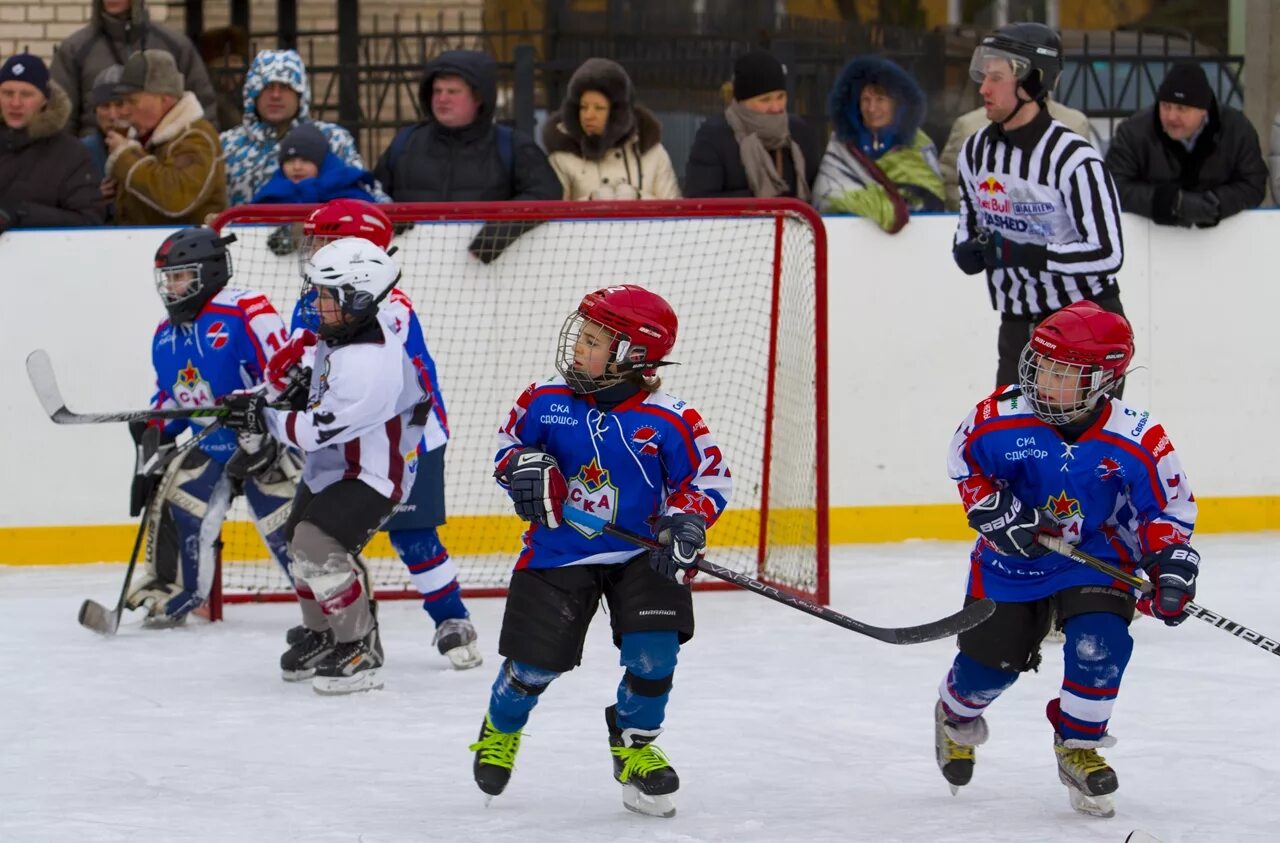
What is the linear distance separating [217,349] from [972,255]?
1.88 meters

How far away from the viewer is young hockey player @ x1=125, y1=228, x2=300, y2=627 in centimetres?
512

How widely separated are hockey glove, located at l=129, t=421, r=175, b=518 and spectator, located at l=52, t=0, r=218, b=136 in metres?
1.89

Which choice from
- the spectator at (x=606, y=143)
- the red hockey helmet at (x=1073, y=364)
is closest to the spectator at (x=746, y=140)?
the spectator at (x=606, y=143)

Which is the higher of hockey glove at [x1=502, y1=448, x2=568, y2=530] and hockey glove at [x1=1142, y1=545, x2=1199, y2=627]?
hockey glove at [x1=502, y1=448, x2=568, y2=530]

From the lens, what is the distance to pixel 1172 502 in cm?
332

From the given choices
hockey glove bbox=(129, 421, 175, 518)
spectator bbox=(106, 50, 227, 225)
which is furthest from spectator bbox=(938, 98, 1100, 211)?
hockey glove bbox=(129, 421, 175, 518)

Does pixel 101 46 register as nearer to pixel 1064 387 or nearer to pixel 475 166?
pixel 475 166

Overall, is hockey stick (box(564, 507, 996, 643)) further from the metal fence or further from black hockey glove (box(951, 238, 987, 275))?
the metal fence

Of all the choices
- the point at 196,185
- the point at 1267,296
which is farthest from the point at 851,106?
the point at 196,185

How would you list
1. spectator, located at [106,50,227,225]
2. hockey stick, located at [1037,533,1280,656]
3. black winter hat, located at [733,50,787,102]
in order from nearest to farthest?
hockey stick, located at [1037,533,1280,656] < spectator, located at [106,50,227,225] < black winter hat, located at [733,50,787,102]

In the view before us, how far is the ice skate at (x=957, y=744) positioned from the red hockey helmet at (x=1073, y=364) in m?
0.57

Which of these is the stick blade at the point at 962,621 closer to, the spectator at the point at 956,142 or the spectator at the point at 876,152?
the spectator at the point at 876,152

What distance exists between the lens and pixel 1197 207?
6.38m

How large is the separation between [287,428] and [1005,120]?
180cm
